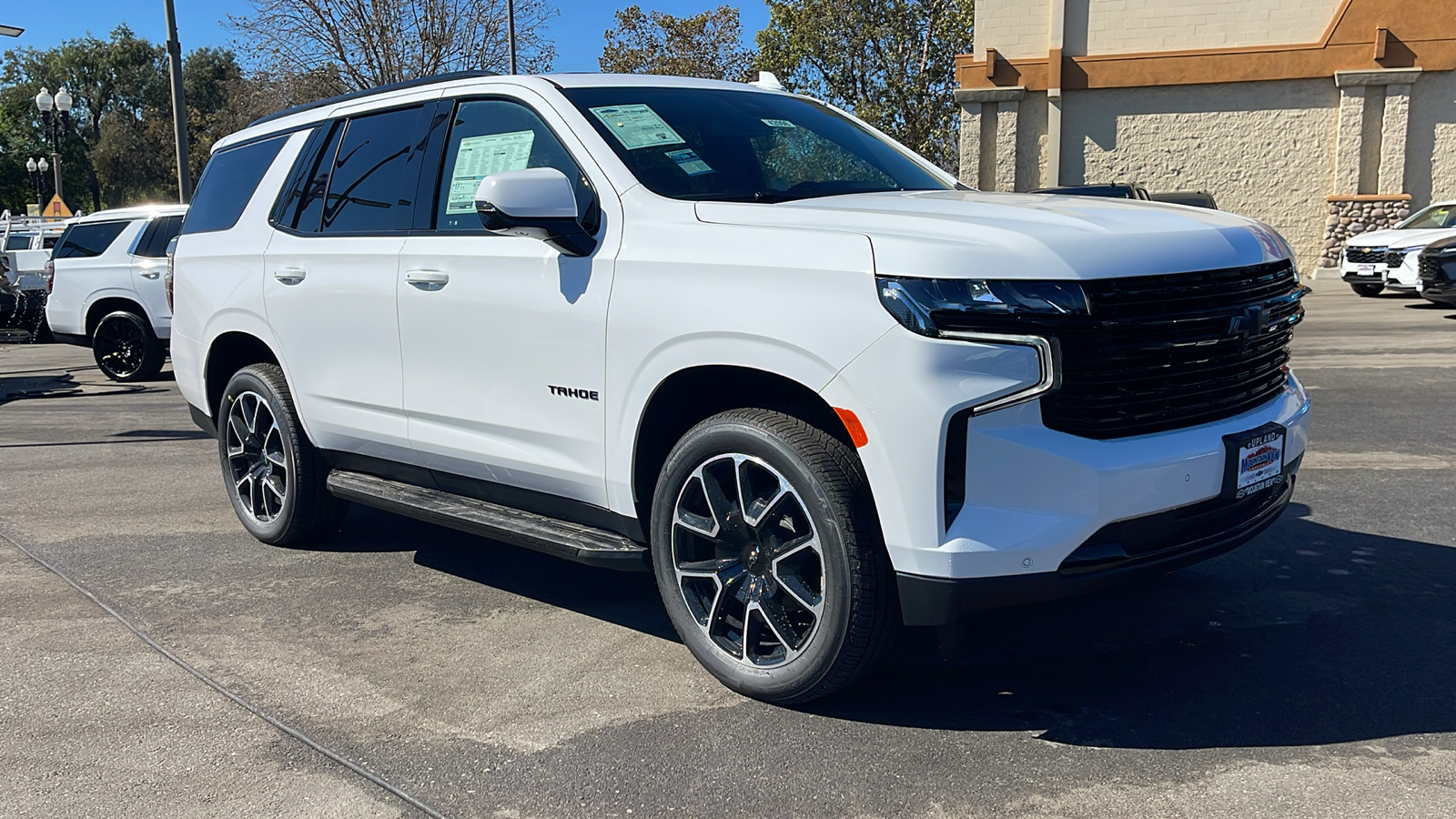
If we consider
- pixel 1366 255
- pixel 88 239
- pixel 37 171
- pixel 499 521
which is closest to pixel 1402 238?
pixel 1366 255

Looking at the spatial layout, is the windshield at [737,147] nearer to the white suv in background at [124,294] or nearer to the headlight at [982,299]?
the headlight at [982,299]

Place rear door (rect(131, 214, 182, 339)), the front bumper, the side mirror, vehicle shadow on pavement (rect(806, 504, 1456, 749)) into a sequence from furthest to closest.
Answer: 1. rear door (rect(131, 214, 182, 339))
2. the side mirror
3. vehicle shadow on pavement (rect(806, 504, 1456, 749))
4. the front bumper

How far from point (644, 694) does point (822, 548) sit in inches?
32.6

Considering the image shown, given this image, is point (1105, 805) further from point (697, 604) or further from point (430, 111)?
point (430, 111)

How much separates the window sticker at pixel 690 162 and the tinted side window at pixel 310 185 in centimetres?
183

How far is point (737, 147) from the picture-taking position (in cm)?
436

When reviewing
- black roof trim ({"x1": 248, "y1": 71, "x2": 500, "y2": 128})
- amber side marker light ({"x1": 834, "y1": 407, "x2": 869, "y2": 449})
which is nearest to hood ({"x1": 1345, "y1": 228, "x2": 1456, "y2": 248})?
black roof trim ({"x1": 248, "y1": 71, "x2": 500, "y2": 128})

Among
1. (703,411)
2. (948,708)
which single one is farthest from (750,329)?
(948,708)

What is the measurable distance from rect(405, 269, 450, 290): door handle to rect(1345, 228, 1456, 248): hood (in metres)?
18.6

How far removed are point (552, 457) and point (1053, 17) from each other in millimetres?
26677

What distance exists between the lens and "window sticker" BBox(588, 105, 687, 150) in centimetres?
419

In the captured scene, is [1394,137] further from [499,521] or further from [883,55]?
[499,521]

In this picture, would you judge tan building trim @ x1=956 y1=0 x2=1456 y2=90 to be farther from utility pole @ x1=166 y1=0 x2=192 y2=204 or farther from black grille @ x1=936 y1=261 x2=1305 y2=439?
black grille @ x1=936 y1=261 x2=1305 y2=439

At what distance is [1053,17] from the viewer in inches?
1097
